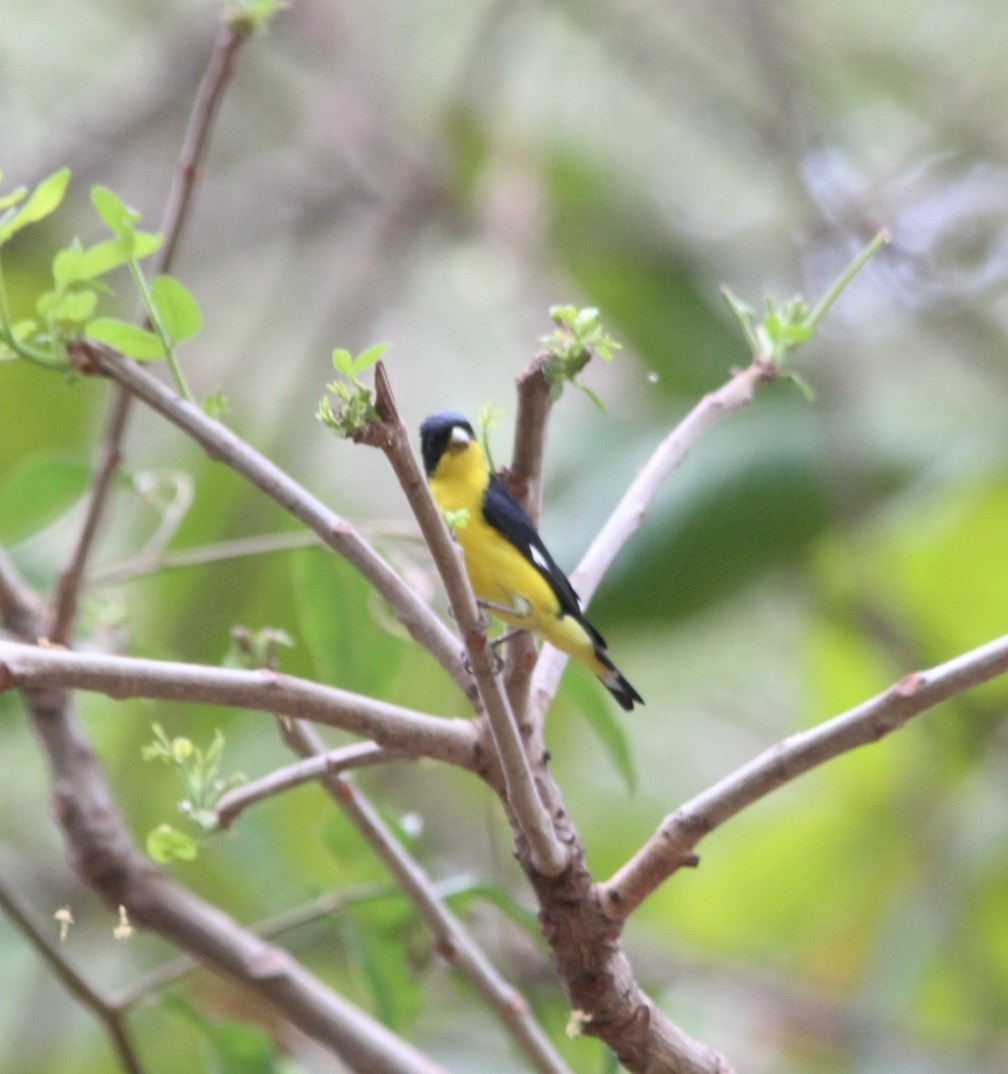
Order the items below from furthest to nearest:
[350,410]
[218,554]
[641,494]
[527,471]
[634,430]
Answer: [634,430] → [218,554] → [641,494] → [527,471] → [350,410]

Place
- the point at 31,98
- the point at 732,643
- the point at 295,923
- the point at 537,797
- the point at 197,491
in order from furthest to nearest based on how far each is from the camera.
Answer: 1. the point at 31,98
2. the point at 732,643
3. the point at 197,491
4. the point at 295,923
5. the point at 537,797

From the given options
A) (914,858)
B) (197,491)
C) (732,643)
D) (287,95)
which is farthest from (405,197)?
(914,858)

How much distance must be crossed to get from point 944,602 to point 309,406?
1.01 metres

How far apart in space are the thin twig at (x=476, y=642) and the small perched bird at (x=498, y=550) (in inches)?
12.8

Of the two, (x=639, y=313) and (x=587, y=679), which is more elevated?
(x=639, y=313)

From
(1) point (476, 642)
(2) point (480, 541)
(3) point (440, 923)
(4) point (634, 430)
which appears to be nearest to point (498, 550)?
(2) point (480, 541)

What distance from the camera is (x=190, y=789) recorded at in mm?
687

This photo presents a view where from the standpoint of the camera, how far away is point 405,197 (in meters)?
2.41

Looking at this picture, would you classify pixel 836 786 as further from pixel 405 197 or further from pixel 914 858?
pixel 405 197

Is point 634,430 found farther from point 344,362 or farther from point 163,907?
point 344,362

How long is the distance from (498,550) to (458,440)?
0.10m

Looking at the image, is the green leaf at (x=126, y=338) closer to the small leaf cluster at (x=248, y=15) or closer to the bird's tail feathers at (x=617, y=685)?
the small leaf cluster at (x=248, y=15)

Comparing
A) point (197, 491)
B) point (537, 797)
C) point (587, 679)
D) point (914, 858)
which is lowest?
point (537, 797)

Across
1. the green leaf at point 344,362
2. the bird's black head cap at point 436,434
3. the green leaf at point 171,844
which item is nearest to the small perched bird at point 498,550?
the bird's black head cap at point 436,434
